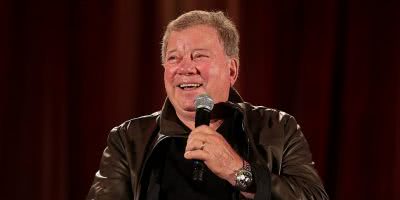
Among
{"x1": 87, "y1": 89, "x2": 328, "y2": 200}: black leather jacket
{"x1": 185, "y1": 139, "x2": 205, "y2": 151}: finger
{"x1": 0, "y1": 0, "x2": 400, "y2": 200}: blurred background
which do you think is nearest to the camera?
{"x1": 185, "y1": 139, "x2": 205, "y2": 151}: finger

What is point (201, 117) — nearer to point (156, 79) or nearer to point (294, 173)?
point (294, 173)

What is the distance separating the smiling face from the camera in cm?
155

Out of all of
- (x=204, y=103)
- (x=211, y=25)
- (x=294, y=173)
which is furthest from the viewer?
(x=211, y=25)

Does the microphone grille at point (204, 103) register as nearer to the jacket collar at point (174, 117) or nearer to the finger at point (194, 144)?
the finger at point (194, 144)

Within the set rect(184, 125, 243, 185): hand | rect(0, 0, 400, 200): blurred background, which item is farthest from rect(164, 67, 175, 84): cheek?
rect(0, 0, 400, 200): blurred background

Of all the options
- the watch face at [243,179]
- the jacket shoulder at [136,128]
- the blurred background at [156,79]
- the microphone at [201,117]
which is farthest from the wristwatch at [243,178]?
the blurred background at [156,79]

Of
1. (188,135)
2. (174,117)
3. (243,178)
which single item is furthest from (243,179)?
(174,117)

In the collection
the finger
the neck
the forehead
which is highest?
the forehead

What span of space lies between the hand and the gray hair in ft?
1.41

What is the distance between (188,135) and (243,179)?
0.25 meters

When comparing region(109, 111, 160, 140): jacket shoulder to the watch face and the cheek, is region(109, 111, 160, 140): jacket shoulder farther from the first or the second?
the watch face

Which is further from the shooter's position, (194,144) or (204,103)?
(204,103)

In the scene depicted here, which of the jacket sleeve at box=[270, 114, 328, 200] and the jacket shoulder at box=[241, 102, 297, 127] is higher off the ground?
the jacket shoulder at box=[241, 102, 297, 127]

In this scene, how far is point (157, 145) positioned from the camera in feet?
5.09
